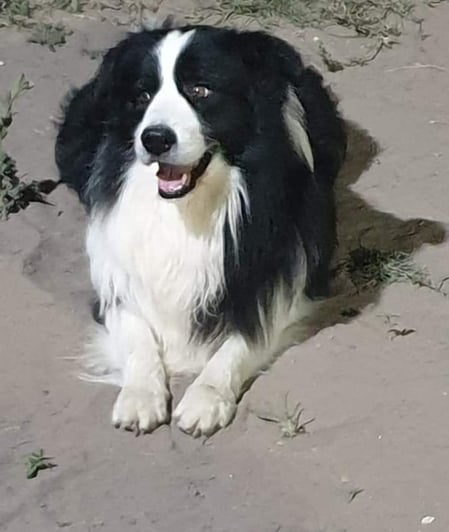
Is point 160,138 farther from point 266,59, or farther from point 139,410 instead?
point 139,410

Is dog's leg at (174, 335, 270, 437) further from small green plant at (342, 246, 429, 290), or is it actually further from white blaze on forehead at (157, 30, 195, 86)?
white blaze on forehead at (157, 30, 195, 86)

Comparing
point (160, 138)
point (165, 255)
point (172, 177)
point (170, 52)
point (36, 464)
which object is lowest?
point (36, 464)

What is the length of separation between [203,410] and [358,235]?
1085 mm

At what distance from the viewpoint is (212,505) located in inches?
116

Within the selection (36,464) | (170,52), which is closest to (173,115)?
(170,52)

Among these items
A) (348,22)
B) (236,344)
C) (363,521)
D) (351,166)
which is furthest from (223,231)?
(348,22)

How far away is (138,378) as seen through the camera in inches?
129

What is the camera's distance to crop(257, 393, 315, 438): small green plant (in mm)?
3158

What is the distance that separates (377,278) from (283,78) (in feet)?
2.72

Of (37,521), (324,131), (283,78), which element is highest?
(283,78)

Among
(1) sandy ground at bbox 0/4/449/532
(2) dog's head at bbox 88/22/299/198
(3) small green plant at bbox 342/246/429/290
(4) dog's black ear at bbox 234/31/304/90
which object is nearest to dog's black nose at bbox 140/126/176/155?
(2) dog's head at bbox 88/22/299/198

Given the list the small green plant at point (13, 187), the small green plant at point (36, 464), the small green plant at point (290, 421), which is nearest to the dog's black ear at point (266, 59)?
the small green plant at point (290, 421)

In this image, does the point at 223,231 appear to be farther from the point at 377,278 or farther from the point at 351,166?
the point at 351,166

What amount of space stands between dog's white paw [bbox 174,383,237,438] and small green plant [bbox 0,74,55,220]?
117cm
